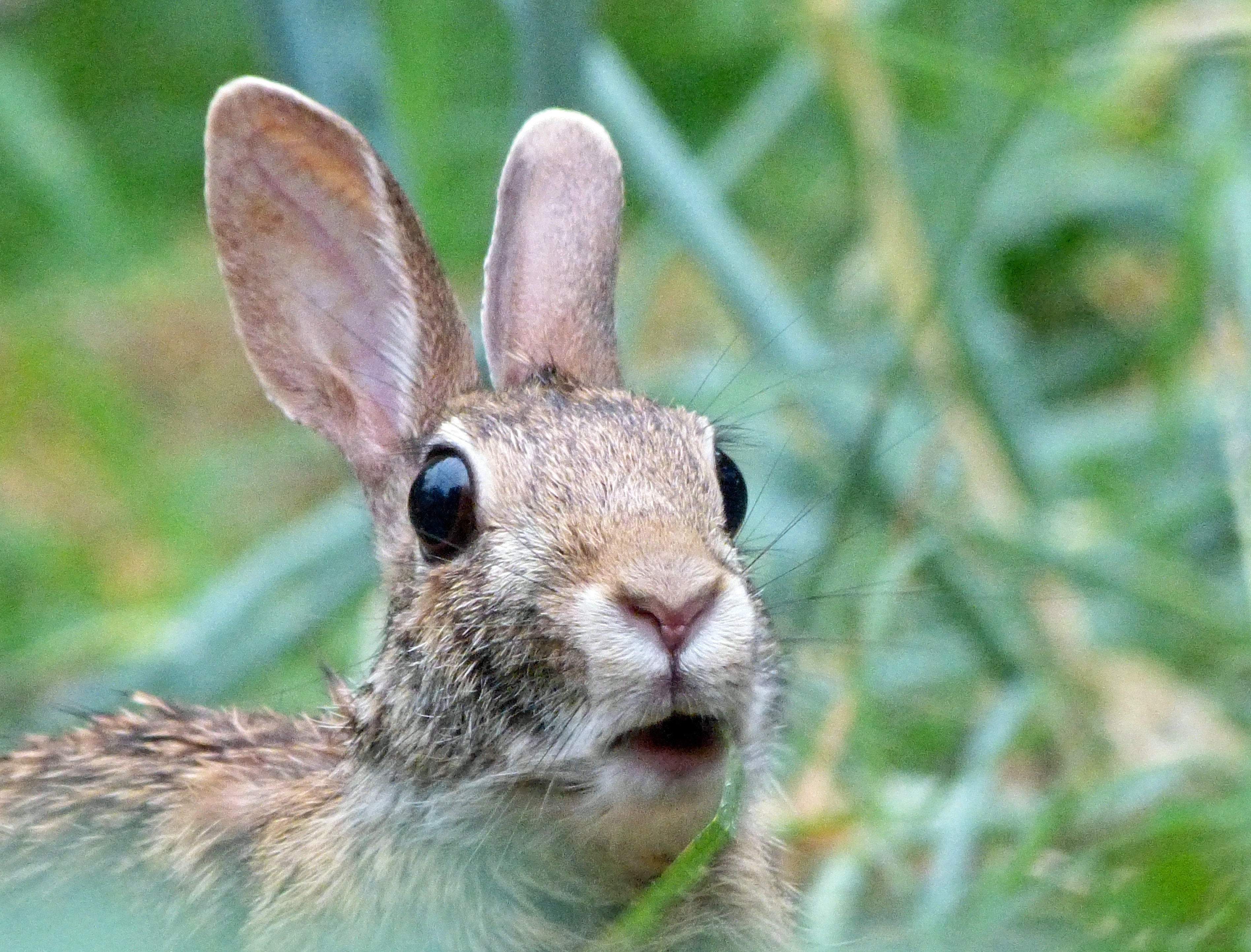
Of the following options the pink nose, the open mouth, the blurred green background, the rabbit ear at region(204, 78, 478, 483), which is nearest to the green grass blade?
the open mouth

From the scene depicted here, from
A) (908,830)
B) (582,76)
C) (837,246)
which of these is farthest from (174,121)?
(908,830)

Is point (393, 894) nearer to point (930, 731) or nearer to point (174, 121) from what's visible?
point (930, 731)

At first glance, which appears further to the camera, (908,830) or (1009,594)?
(1009,594)

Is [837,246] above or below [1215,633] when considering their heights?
above

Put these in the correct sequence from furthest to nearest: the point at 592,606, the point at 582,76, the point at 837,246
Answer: the point at 837,246 < the point at 582,76 < the point at 592,606

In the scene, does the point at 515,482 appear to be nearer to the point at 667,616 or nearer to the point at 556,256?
the point at 667,616

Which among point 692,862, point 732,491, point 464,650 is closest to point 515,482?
point 464,650

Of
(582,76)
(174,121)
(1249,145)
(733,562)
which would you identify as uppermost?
(174,121)
